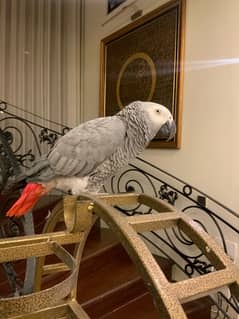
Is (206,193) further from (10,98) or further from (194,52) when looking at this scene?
(10,98)

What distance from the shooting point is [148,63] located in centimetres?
235

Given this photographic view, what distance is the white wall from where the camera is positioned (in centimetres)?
177

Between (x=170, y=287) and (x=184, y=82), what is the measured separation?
181 centimetres

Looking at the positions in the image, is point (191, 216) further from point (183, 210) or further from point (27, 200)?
point (27, 200)

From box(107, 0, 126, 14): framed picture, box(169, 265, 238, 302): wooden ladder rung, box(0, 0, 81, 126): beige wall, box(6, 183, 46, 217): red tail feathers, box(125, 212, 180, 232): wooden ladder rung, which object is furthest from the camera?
box(0, 0, 81, 126): beige wall

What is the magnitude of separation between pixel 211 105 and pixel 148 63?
70 centimetres

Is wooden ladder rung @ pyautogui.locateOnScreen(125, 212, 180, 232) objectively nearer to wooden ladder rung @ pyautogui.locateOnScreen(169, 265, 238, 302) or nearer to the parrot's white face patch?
wooden ladder rung @ pyautogui.locateOnScreen(169, 265, 238, 302)

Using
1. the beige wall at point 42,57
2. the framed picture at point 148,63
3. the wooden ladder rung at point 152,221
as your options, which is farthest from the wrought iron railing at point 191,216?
the beige wall at point 42,57

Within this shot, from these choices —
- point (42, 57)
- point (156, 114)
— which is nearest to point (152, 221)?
point (156, 114)

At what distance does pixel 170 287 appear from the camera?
0.47m

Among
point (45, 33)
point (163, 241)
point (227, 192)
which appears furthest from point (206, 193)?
point (45, 33)

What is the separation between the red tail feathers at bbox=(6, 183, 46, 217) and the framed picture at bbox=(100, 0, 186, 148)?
3.72 ft

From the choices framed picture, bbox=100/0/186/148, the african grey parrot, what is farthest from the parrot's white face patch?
framed picture, bbox=100/0/186/148

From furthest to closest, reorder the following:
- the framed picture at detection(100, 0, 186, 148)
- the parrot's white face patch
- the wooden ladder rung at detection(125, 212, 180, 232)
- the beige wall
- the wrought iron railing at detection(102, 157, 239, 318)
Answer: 1. the beige wall
2. the framed picture at detection(100, 0, 186, 148)
3. the wrought iron railing at detection(102, 157, 239, 318)
4. the parrot's white face patch
5. the wooden ladder rung at detection(125, 212, 180, 232)
